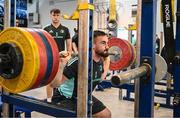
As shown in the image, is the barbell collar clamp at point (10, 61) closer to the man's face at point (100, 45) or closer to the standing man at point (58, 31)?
the man's face at point (100, 45)

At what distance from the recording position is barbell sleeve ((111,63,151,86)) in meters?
1.40

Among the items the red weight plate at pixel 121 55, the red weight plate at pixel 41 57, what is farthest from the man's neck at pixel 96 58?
the red weight plate at pixel 121 55

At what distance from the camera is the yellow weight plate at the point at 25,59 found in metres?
1.52

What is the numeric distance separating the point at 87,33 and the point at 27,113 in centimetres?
160

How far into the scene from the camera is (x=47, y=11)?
40.3 ft

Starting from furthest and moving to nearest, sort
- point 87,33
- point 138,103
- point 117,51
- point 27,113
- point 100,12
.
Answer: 1. point 100,12
2. point 117,51
3. point 27,113
4. point 138,103
5. point 87,33

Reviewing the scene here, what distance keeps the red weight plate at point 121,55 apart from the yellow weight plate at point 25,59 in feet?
7.35

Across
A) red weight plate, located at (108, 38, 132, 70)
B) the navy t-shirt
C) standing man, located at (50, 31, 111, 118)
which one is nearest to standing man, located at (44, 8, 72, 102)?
the navy t-shirt

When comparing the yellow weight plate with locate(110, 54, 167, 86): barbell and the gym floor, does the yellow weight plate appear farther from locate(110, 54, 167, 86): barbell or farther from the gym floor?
the gym floor

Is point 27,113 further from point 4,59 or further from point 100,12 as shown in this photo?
point 100,12

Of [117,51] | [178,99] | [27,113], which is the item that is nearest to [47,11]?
[117,51]

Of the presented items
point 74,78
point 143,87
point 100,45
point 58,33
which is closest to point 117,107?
point 58,33

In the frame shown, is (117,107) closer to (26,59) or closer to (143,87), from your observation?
(143,87)

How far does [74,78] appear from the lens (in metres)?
2.29
